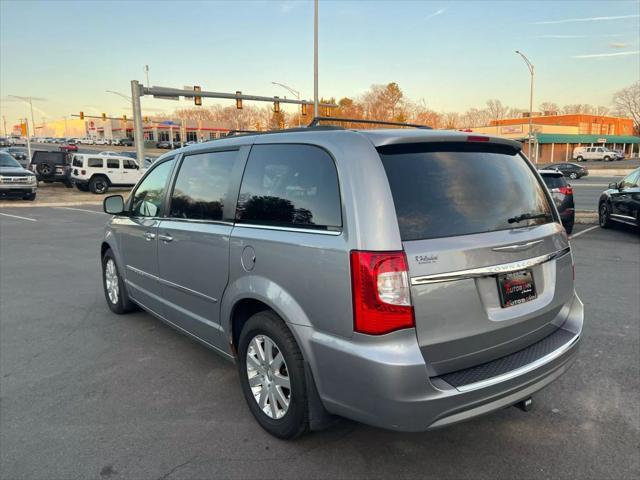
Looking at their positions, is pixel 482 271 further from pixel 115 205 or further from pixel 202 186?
pixel 115 205

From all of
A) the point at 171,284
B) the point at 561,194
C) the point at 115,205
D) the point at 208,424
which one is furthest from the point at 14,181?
the point at 208,424

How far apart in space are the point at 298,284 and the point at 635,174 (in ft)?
36.4

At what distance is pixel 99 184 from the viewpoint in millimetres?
25047

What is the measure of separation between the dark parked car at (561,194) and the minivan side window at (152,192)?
8.58 m

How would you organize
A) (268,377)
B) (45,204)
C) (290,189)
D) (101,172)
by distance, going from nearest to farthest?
(290,189) < (268,377) < (45,204) < (101,172)

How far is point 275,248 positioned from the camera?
2.73m

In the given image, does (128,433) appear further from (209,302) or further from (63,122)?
(63,122)

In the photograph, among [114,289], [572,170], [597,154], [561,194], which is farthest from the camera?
[597,154]

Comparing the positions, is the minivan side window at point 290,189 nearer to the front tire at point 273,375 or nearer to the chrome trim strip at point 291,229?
the chrome trim strip at point 291,229

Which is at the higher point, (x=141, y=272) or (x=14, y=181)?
(x=14, y=181)

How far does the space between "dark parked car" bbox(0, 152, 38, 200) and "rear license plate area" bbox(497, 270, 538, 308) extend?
21.8m

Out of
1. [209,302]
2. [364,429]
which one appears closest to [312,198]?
[209,302]

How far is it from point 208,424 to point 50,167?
93.9 feet

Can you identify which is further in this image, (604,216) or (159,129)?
(159,129)
